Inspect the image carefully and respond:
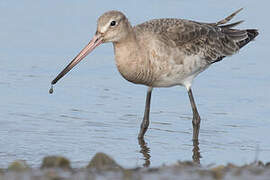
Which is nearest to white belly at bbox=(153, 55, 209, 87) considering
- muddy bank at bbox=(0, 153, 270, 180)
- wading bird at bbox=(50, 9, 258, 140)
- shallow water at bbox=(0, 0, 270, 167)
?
wading bird at bbox=(50, 9, 258, 140)

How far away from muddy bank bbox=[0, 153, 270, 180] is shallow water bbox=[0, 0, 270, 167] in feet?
7.23

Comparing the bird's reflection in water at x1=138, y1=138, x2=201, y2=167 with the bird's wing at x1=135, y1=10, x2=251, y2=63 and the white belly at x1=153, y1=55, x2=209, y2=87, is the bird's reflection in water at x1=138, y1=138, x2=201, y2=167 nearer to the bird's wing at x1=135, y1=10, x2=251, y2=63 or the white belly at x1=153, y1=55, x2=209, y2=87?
the white belly at x1=153, y1=55, x2=209, y2=87

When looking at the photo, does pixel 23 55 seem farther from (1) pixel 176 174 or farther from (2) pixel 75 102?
(1) pixel 176 174

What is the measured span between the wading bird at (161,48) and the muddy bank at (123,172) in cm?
283

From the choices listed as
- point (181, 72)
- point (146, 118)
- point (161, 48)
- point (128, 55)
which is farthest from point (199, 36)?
point (128, 55)

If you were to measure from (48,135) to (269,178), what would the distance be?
14.7ft

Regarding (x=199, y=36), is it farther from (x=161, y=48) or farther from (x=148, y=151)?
(x=148, y=151)

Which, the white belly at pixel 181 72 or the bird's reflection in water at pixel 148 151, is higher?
the white belly at pixel 181 72

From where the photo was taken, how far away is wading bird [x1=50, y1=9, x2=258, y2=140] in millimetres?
9452

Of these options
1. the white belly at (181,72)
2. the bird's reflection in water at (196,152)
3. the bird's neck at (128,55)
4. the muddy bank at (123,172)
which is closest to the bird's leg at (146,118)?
the white belly at (181,72)

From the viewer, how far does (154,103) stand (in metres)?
12.1

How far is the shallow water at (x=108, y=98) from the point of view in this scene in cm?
997

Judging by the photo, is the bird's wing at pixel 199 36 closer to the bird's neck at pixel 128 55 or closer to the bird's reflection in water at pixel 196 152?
the bird's neck at pixel 128 55

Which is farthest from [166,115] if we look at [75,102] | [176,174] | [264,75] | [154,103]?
[176,174]
